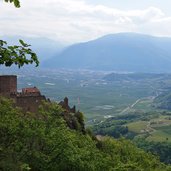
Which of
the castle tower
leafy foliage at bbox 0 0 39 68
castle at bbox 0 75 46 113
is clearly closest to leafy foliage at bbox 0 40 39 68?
leafy foliage at bbox 0 0 39 68

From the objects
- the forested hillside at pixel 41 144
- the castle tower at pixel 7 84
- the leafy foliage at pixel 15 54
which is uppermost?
the leafy foliage at pixel 15 54

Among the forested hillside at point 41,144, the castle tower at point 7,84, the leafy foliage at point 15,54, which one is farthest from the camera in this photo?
the castle tower at point 7,84

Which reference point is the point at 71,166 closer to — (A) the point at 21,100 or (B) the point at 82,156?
(B) the point at 82,156

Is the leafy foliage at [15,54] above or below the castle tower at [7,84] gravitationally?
above

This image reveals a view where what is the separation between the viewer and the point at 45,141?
2778cm

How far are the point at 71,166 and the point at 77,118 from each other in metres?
26.8

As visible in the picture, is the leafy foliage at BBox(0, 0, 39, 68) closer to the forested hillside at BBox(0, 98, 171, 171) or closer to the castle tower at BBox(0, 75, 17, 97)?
the forested hillside at BBox(0, 98, 171, 171)

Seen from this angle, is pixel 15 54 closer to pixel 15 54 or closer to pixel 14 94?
pixel 15 54

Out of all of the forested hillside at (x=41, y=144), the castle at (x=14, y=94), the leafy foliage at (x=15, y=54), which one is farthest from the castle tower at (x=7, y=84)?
the leafy foliage at (x=15, y=54)

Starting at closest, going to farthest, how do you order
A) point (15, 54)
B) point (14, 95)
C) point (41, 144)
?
1. point (15, 54)
2. point (41, 144)
3. point (14, 95)

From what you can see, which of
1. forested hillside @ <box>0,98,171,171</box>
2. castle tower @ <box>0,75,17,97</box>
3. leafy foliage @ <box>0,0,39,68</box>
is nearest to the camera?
leafy foliage @ <box>0,0,39,68</box>

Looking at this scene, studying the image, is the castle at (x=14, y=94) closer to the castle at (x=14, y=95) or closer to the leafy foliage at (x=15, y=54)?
the castle at (x=14, y=95)

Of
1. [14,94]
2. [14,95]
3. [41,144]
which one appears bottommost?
[41,144]

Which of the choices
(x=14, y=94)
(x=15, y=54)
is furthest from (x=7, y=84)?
(x=15, y=54)
